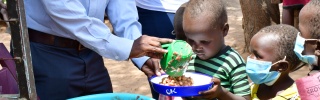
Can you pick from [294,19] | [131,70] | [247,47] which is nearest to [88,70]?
[294,19]

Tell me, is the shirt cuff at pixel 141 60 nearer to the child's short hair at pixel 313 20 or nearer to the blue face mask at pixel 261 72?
the blue face mask at pixel 261 72

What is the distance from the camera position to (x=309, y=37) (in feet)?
8.69

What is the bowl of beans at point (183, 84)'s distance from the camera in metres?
→ 2.48

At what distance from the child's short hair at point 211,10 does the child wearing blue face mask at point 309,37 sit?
1.31ft

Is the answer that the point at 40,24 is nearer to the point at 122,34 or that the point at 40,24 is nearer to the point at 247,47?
the point at 122,34

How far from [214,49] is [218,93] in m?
0.29

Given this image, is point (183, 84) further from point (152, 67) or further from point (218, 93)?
point (152, 67)

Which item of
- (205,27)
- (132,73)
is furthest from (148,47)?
(132,73)

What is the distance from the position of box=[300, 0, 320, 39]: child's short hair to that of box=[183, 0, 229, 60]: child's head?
405mm

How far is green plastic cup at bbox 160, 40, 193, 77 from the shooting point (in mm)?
2455

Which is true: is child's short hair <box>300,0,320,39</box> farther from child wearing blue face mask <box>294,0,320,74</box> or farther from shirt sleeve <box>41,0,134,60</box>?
shirt sleeve <box>41,0,134,60</box>

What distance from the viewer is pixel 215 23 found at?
9.39ft

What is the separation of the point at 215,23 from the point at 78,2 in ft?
2.29

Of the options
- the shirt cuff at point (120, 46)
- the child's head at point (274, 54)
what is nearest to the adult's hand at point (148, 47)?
the shirt cuff at point (120, 46)
